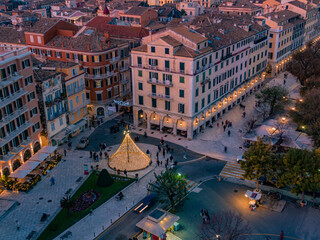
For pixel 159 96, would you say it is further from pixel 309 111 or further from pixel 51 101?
pixel 309 111

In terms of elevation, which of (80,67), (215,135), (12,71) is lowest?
(215,135)

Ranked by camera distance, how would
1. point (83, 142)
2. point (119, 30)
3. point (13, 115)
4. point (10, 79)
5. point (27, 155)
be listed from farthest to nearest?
1. point (119, 30)
2. point (83, 142)
3. point (27, 155)
4. point (13, 115)
5. point (10, 79)

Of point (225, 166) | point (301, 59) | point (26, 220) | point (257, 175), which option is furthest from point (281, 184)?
point (301, 59)

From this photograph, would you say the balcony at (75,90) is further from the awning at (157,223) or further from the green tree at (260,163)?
the green tree at (260,163)

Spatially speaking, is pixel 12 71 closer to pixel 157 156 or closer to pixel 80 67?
pixel 80 67

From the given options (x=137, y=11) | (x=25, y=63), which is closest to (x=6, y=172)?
(x=25, y=63)

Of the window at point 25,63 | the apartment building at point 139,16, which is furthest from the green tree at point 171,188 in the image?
the apartment building at point 139,16
